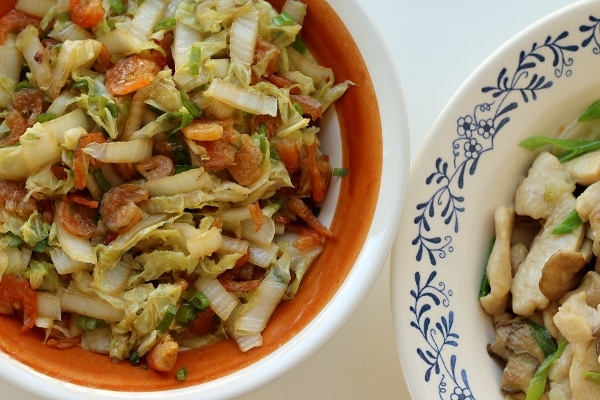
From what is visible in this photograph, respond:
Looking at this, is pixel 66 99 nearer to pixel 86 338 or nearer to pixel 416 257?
pixel 86 338

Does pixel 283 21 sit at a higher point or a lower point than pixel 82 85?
higher

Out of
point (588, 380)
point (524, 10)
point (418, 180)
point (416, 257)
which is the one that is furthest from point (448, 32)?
point (588, 380)

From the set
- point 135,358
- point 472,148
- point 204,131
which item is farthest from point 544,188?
point 135,358

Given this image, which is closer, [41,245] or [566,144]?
[41,245]

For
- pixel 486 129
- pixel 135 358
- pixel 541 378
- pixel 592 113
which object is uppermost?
pixel 592 113

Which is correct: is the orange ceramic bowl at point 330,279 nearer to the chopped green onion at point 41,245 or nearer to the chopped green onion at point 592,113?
the chopped green onion at point 41,245

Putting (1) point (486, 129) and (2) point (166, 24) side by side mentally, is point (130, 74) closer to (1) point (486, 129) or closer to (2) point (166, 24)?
(2) point (166, 24)

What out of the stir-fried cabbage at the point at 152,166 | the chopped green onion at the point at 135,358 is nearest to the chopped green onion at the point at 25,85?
the stir-fried cabbage at the point at 152,166
